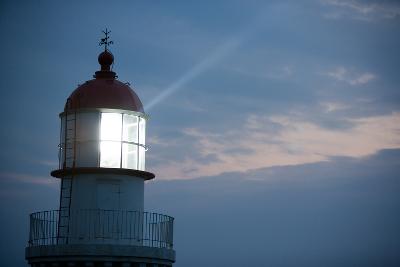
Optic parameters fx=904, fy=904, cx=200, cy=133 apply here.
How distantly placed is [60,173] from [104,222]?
6.38 ft

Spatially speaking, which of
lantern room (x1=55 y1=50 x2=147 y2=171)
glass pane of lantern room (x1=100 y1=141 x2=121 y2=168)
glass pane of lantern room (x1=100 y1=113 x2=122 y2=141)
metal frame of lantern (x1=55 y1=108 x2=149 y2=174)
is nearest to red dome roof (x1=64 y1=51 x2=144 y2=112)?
lantern room (x1=55 y1=50 x2=147 y2=171)

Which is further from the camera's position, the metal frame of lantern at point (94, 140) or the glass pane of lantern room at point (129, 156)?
the glass pane of lantern room at point (129, 156)

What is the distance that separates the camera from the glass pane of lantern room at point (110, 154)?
25.5 meters

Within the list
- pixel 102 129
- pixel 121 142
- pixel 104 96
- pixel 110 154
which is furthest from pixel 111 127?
pixel 104 96

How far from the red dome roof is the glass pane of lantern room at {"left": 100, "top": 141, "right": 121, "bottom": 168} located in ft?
3.53

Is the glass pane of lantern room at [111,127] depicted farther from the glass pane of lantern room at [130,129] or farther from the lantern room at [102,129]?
the glass pane of lantern room at [130,129]

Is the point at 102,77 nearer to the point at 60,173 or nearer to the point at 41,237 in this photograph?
the point at 60,173

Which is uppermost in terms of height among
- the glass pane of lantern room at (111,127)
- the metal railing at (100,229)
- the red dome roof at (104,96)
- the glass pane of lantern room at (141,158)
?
the red dome roof at (104,96)

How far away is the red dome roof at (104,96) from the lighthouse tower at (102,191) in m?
0.03

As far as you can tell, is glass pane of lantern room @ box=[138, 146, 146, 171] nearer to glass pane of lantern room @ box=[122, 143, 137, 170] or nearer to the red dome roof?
glass pane of lantern room @ box=[122, 143, 137, 170]

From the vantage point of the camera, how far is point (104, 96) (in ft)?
85.1

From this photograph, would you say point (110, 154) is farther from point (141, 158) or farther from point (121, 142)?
point (141, 158)

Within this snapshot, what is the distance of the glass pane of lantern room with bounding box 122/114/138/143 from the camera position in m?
25.8

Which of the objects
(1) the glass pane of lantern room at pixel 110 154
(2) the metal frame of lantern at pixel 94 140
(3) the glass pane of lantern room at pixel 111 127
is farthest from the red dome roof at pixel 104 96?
(1) the glass pane of lantern room at pixel 110 154
